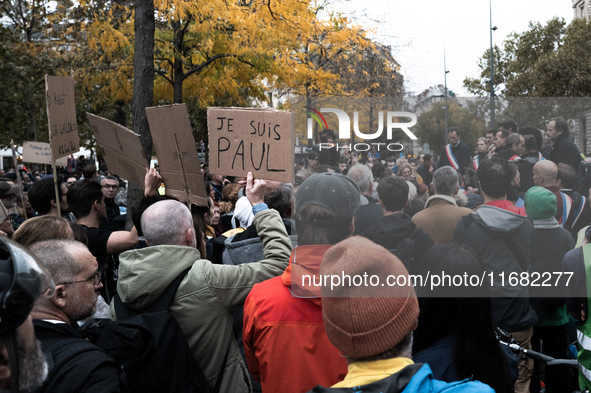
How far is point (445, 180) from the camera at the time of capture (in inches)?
81.7

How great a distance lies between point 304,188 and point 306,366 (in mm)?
792

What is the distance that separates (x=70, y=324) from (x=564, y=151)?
84.1 inches

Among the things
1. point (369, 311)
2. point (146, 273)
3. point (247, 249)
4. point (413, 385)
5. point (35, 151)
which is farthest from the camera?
point (35, 151)

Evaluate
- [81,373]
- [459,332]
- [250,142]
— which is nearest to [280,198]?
[250,142]

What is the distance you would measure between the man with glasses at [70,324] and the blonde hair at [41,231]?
0.57 m

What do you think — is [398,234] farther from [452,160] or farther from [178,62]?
[178,62]

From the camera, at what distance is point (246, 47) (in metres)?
8.74

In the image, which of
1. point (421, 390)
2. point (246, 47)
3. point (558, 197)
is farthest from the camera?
point (246, 47)

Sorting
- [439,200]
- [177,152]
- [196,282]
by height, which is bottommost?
[196,282]

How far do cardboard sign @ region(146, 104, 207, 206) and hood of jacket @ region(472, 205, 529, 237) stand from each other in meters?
2.00

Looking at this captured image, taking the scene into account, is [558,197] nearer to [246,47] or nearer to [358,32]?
[246,47]

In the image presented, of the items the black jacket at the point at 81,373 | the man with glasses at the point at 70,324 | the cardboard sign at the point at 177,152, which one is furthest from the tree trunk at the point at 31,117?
the black jacket at the point at 81,373

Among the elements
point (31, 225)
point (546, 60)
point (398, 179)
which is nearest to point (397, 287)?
point (398, 179)

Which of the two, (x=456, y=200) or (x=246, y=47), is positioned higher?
(x=246, y=47)
